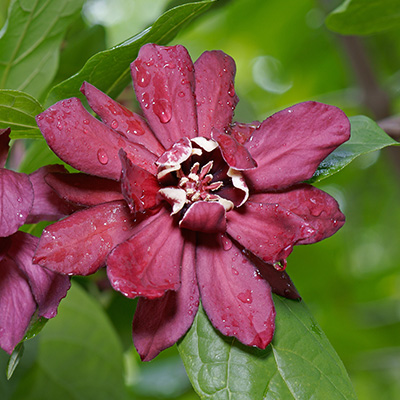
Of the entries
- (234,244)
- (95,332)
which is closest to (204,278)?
(234,244)

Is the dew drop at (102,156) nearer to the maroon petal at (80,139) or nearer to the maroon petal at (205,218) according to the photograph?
the maroon petal at (80,139)

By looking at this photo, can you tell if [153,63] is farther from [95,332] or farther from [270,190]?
[95,332]

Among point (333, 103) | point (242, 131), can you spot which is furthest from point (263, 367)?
point (333, 103)

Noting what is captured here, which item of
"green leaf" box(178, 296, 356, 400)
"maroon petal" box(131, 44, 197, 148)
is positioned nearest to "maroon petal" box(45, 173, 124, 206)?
"maroon petal" box(131, 44, 197, 148)

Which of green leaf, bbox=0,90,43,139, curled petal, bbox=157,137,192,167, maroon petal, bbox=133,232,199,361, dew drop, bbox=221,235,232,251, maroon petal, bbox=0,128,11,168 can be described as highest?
green leaf, bbox=0,90,43,139

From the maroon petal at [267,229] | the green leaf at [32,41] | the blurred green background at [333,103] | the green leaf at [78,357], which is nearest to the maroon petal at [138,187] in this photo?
the maroon petal at [267,229]

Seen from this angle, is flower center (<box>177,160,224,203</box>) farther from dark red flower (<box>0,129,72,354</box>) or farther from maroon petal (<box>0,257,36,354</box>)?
maroon petal (<box>0,257,36,354</box>)
